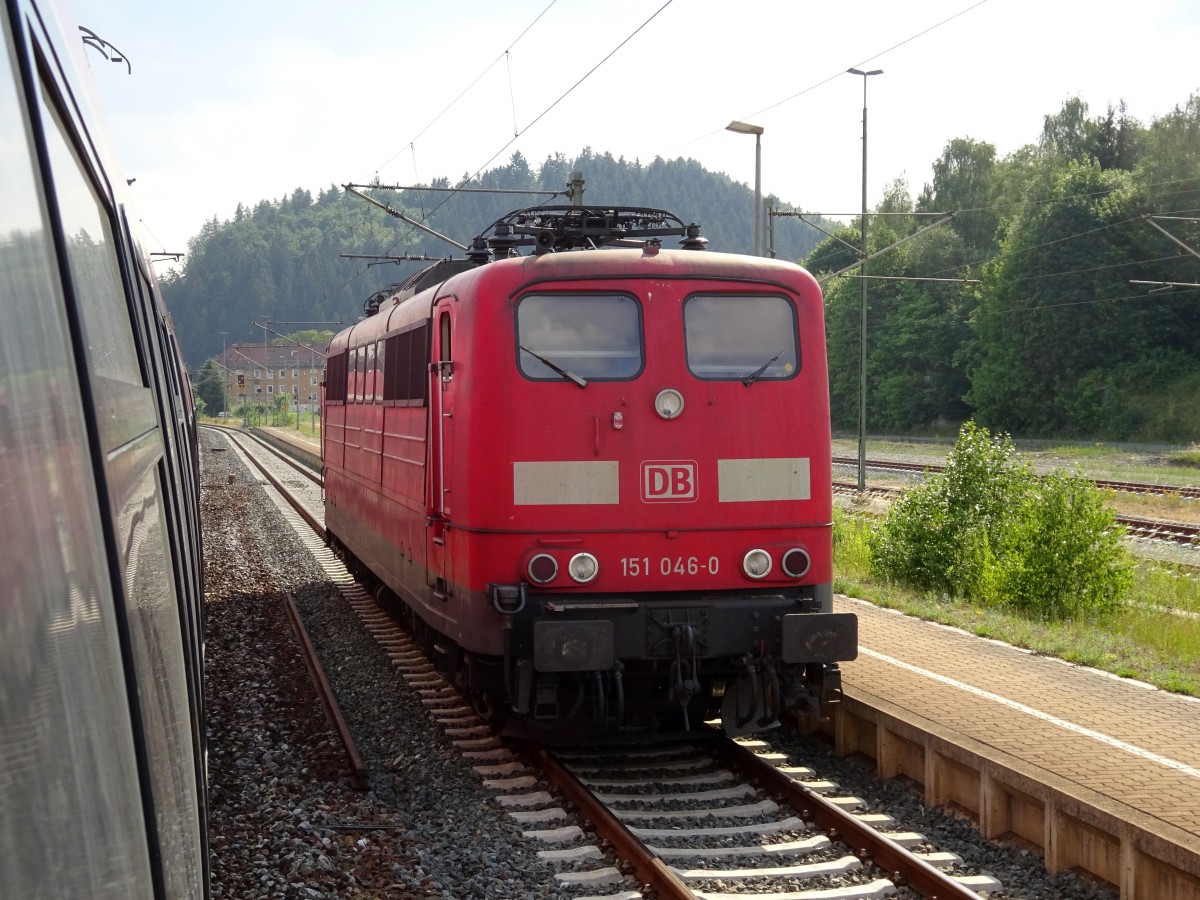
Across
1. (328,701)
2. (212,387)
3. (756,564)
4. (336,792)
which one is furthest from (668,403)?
(212,387)

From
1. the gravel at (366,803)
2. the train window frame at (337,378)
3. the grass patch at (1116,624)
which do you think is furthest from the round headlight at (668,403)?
the train window frame at (337,378)

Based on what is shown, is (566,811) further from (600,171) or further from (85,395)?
(600,171)

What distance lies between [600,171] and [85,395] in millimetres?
183949

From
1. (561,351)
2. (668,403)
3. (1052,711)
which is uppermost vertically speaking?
(561,351)

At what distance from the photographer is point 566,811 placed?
7.45 metres

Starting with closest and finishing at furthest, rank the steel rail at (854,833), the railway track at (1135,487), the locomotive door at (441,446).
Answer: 1. the steel rail at (854,833)
2. the locomotive door at (441,446)
3. the railway track at (1135,487)

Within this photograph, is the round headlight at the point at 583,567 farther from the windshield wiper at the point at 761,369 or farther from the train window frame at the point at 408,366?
the train window frame at the point at 408,366

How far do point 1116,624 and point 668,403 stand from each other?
6485 millimetres

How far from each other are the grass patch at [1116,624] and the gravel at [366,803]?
2.68m

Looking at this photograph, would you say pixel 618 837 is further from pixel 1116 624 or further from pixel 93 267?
pixel 1116 624

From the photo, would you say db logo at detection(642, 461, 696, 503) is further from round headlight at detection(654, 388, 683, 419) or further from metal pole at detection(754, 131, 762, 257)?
metal pole at detection(754, 131, 762, 257)

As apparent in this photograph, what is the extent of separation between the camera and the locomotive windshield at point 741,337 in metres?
8.27

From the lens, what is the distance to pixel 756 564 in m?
8.12

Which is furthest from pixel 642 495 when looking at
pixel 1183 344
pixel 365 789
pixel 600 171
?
pixel 600 171
